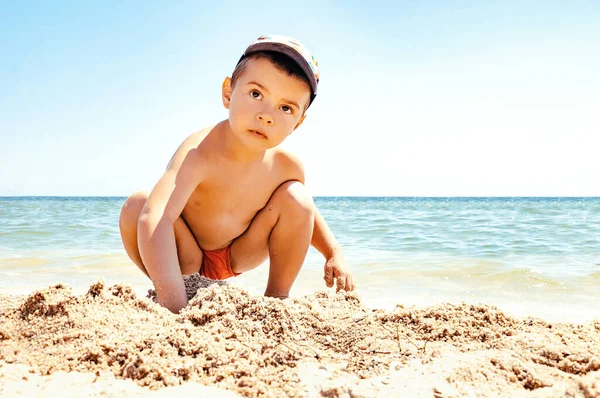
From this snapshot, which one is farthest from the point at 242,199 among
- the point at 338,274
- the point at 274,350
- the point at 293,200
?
the point at 274,350

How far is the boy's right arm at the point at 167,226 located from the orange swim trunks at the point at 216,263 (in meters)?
0.48

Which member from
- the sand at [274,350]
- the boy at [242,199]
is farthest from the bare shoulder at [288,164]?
the sand at [274,350]

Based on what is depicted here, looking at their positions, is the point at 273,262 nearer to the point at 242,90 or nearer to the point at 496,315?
the point at 242,90

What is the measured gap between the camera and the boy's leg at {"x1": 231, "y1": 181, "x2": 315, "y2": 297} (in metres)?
2.16

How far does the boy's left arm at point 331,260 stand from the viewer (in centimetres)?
221

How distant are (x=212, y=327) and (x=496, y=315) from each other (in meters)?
0.90

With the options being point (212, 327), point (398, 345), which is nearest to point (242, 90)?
point (212, 327)

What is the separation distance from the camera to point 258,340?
4.38 feet

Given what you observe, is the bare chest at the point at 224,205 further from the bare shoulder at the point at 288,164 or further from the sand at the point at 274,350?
the sand at the point at 274,350

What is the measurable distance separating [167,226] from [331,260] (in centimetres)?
83

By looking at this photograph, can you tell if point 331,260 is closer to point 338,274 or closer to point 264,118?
point 338,274

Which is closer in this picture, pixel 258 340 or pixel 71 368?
pixel 71 368

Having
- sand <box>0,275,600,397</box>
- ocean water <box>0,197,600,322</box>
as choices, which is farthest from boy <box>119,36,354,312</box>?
ocean water <box>0,197,600,322</box>

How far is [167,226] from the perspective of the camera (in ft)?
5.95
